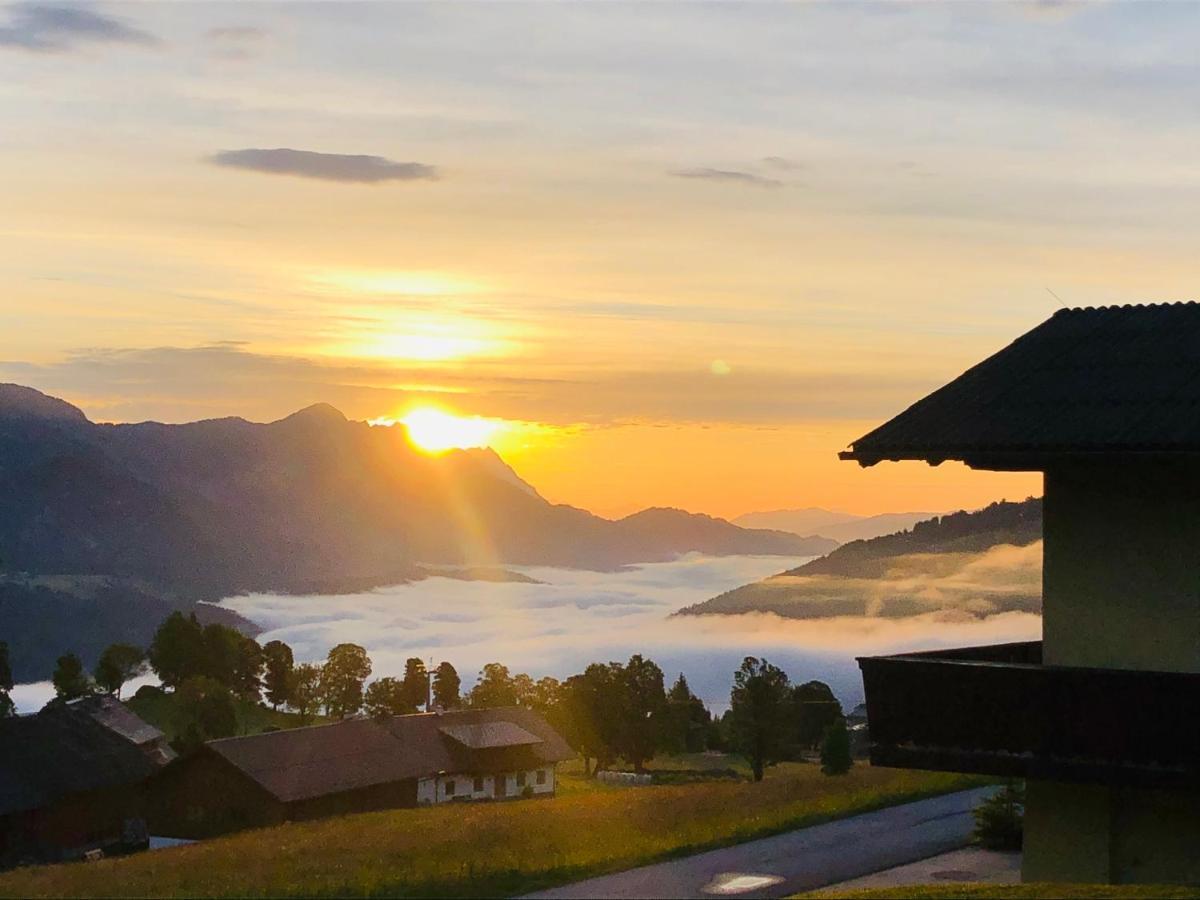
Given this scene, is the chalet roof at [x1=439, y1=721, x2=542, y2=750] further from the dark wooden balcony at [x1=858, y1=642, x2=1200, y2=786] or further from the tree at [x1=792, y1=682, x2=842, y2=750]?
the dark wooden balcony at [x1=858, y1=642, x2=1200, y2=786]

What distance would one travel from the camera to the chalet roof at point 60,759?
6981 centimetres

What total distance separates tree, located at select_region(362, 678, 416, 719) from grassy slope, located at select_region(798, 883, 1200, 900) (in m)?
80.0

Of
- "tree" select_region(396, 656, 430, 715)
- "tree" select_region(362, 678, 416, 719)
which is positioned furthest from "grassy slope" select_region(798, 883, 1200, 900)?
"tree" select_region(396, 656, 430, 715)

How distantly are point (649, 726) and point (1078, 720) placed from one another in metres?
99.7

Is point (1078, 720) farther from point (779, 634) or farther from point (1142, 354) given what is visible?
point (779, 634)

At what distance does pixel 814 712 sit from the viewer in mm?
108438

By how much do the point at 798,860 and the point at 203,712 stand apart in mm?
103214

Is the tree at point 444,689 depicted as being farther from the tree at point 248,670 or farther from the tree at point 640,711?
the tree at point 248,670

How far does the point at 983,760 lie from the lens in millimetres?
18891

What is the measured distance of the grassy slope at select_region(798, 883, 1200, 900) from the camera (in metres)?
16.3

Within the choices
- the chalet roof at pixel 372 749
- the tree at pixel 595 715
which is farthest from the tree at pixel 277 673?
the chalet roof at pixel 372 749

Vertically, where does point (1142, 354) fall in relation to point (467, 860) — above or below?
above

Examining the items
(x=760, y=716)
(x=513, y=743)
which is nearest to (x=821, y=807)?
(x=760, y=716)

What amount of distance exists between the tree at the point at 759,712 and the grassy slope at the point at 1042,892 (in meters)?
70.3
